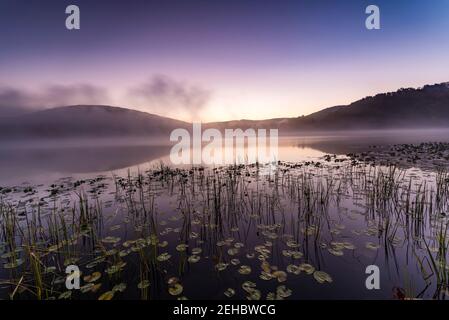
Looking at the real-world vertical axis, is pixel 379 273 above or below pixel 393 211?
below

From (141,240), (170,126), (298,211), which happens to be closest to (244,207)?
(298,211)

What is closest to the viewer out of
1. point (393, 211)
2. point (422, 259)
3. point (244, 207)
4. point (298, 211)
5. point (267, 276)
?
point (267, 276)

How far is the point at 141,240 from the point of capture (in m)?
6.39

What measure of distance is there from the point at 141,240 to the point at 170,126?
597ft

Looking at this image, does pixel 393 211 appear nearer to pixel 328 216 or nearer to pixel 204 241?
pixel 328 216

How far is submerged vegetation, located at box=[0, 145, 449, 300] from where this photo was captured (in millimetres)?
4527

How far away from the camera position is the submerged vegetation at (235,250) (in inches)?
178

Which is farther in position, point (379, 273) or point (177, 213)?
point (177, 213)

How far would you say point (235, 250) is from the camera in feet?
19.7
